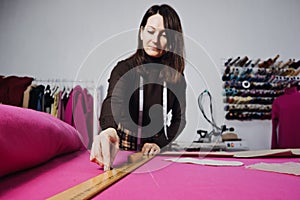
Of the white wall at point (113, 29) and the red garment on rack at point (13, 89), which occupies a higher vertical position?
the white wall at point (113, 29)

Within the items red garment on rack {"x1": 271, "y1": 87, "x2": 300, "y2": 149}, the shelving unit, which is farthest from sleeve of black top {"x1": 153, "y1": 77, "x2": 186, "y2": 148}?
the shelving unit

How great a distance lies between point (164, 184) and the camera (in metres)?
0.49

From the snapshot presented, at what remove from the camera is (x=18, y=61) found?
2.50 m

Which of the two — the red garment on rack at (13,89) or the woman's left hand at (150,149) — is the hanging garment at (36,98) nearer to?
the red garment on rack at (13,89)

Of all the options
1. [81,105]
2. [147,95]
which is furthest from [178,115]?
[81,105]

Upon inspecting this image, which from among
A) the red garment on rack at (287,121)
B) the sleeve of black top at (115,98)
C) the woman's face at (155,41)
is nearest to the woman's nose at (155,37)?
the woman's face at (155,41)

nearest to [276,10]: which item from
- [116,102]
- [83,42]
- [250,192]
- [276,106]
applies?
[276,106]

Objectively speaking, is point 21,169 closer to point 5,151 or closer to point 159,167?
point 5,151

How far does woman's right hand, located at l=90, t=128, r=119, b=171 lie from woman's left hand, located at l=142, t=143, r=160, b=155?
0.35 m

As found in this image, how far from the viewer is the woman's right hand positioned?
0.58m

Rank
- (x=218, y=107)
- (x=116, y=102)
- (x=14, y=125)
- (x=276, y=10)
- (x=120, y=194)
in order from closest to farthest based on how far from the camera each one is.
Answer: (x=120, y=194) → (x=14, y=125) → (x=116, y=102) → (x=218, y=107) → (x=276, y=10)

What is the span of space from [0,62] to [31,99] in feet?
1.95

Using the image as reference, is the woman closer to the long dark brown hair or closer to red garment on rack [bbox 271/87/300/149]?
the long dark brown hair

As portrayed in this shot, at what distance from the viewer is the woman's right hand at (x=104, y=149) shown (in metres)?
0.58
